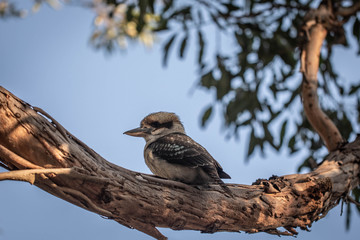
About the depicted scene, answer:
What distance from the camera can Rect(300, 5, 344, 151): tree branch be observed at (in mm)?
2822

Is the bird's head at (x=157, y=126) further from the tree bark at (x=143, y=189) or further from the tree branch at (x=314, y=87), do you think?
the tree branch at (x=314, y=87)

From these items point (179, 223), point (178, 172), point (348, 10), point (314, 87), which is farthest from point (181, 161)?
point (348, 10)

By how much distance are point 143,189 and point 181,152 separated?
405 millimetres

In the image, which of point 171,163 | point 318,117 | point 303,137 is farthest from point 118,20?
point 171,163

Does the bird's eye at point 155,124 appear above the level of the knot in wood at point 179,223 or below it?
above

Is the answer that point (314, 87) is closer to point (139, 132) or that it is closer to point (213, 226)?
point (139, 132)

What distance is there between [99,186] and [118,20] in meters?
4.69

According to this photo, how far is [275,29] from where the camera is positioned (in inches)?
148

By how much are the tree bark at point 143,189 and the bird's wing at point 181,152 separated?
125 mm

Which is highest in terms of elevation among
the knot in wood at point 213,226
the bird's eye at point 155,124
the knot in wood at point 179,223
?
the bird's eye at point 155,124

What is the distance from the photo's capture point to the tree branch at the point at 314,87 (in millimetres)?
2822

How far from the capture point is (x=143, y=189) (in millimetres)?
1740

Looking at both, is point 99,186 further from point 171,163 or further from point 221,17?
point 221,17

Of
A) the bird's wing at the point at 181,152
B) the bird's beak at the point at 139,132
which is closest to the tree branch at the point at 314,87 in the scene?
the bird's wing at the point at 181,152
